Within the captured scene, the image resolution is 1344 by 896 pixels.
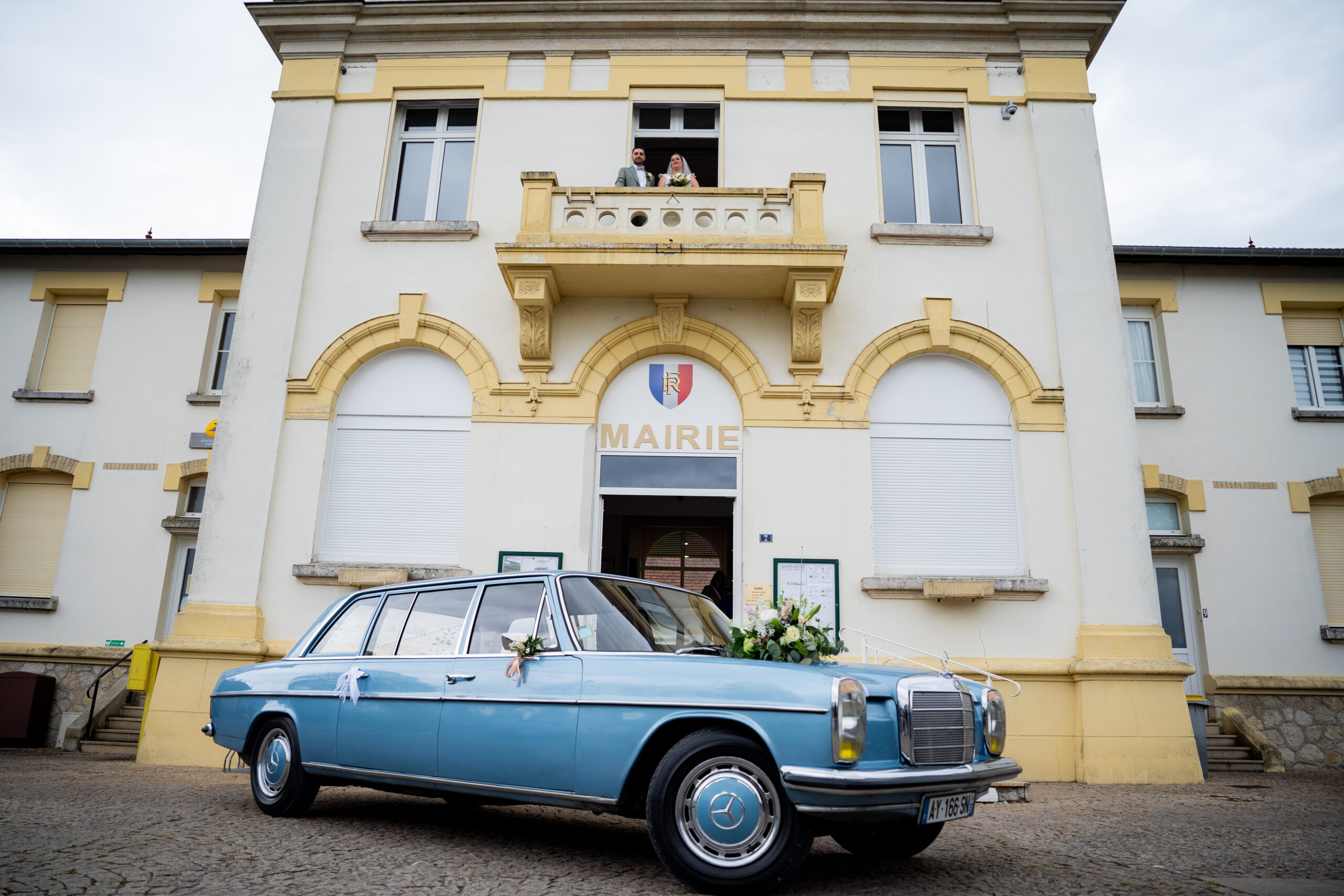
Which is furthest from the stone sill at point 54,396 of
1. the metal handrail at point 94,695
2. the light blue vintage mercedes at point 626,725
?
the light blue vintage mercedes at point 626,725

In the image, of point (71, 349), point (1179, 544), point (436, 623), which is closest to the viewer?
point (436, 623)

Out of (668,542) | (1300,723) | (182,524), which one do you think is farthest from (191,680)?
(1300,723)

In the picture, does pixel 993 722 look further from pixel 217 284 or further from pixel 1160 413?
pixel 217 284

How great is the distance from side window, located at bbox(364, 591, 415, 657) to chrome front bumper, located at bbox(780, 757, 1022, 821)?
2965 millimetres

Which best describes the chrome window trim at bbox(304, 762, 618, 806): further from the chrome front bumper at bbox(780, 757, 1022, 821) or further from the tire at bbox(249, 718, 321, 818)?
the chrome front bumper at bbox(780, 757, 1022, 821)

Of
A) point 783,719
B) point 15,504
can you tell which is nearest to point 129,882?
point 783,719

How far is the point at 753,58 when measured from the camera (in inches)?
446

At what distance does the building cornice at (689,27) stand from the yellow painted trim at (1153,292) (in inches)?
151

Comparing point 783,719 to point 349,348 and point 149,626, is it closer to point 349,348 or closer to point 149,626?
point 349,348

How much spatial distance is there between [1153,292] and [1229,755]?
6.87m

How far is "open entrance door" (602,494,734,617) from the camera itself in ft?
48.7

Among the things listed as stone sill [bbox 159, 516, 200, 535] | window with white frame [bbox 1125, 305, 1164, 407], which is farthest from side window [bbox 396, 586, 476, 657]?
window with white frame [bbox 1125, 305, 1164, 407]

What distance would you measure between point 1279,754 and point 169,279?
1810 cm

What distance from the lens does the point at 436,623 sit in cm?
547
